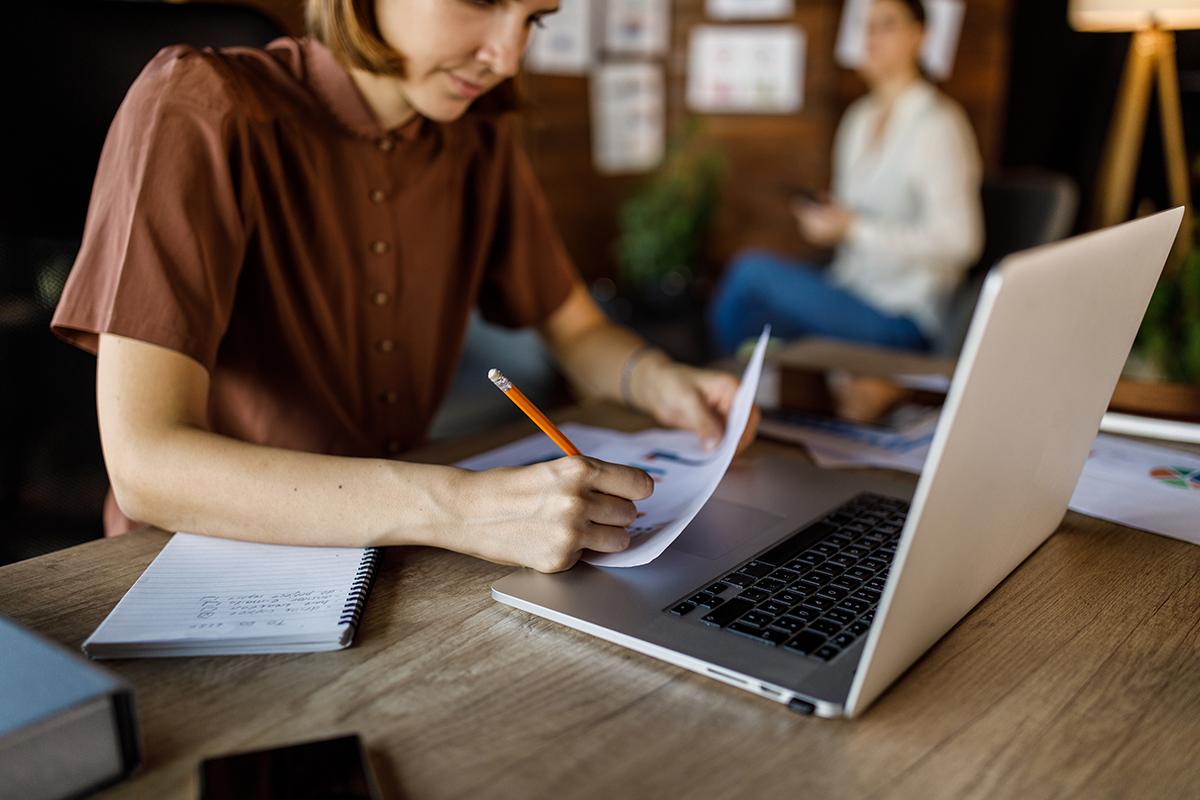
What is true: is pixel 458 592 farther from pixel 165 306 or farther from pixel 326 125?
pixel 326 125

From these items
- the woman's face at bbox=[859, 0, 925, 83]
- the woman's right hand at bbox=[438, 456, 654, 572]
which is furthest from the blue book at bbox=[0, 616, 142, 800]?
the woman's face at bbox=[859, 0, 925, 83]

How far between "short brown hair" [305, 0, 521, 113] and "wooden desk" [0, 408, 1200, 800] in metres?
0.54

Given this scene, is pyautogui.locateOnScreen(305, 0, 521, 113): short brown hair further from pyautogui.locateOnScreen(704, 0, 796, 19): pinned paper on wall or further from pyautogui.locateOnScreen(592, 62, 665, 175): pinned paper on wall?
pyautogui.locateOnScreen(704, 0, 796, 19): pinned paper on wall

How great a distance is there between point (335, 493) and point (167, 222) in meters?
0.30

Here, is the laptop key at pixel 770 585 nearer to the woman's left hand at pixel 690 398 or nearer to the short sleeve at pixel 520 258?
the woman's left hand at pixel 690 398

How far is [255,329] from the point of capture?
3.25 ft

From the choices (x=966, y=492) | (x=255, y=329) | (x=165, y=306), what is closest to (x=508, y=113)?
(x=255, y=329)

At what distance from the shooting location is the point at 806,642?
1.83ft

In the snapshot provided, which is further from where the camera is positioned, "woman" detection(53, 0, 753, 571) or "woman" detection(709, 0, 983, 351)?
"woman" detection(709, 0, 983, 351)

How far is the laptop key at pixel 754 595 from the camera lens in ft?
2.02

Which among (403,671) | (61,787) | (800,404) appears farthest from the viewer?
(800,404)

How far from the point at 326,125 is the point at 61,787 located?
75cm

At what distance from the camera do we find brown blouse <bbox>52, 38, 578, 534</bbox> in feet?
2.58

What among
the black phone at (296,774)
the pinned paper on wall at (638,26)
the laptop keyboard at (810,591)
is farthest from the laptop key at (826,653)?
the pinned paper on wall at (638,26)
